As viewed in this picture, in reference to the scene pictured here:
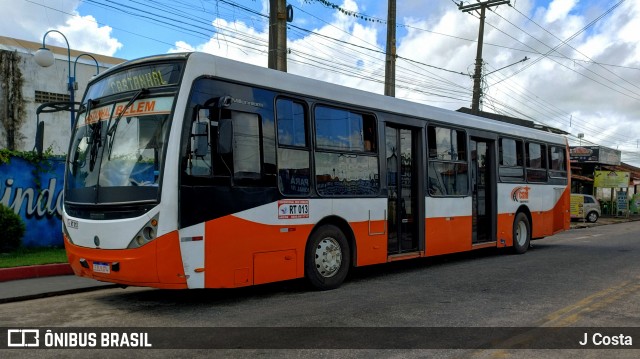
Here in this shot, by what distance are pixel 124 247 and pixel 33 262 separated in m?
4.99

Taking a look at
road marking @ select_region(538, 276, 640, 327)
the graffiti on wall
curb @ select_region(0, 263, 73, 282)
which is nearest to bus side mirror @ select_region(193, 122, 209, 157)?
road marking @ select_region(538, 276, 640, 327)

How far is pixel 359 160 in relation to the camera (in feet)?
29.9

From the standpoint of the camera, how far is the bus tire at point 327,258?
26.8 feet

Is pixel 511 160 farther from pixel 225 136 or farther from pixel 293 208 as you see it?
pixel 225 136

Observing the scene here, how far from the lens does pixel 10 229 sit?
38.1ft

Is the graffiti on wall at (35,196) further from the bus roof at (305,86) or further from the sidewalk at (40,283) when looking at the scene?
the bus roof at (305,86)

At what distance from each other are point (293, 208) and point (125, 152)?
2.47 meters

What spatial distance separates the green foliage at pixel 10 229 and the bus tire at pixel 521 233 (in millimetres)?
11683

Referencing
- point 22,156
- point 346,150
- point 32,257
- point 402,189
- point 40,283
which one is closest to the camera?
point 346,150

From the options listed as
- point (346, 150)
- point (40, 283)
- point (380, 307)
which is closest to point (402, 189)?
point (346, 150)

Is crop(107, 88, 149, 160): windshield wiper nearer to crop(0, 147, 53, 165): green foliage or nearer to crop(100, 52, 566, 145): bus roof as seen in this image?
crop(100, 52, 566, 145): bus roof

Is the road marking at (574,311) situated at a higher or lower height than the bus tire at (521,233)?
lower

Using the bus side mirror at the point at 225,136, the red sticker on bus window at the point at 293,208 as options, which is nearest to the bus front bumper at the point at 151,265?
the bus side mirror at the point at 225,136

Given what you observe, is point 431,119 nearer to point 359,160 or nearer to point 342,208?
point 359,160
